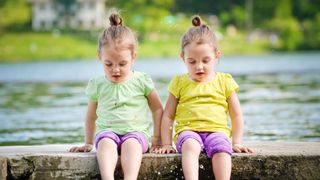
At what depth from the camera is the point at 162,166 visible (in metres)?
4.75

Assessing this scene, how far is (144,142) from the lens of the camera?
15.8 feet

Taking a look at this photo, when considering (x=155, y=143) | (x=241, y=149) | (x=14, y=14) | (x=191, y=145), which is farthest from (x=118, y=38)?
(x=14, y=14)

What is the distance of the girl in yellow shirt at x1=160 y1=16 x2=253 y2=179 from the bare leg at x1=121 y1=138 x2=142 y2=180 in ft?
0.80

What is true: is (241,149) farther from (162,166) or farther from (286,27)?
(286,27)

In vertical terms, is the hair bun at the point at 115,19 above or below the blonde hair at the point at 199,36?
above

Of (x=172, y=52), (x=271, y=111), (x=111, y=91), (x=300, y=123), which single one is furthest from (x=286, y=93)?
(x=172, y=52)

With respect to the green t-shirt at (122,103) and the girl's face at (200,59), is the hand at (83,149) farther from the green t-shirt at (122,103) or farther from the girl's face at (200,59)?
the girl's face at (200,59)

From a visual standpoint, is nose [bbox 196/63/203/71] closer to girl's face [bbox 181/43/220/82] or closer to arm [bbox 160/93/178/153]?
girl's face [bbox 181/43/220/82]

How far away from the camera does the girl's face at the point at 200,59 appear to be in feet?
16.0

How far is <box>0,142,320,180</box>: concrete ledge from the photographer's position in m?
4.75

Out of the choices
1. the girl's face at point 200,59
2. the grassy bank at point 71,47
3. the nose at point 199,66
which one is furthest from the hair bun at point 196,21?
the grassy bank at point 71,47

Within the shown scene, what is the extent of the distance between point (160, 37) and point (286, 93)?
53.1 m

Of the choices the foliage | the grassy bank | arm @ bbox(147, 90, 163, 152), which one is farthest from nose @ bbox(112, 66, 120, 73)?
the foliage

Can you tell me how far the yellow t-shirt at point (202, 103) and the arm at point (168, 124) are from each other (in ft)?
0.13
